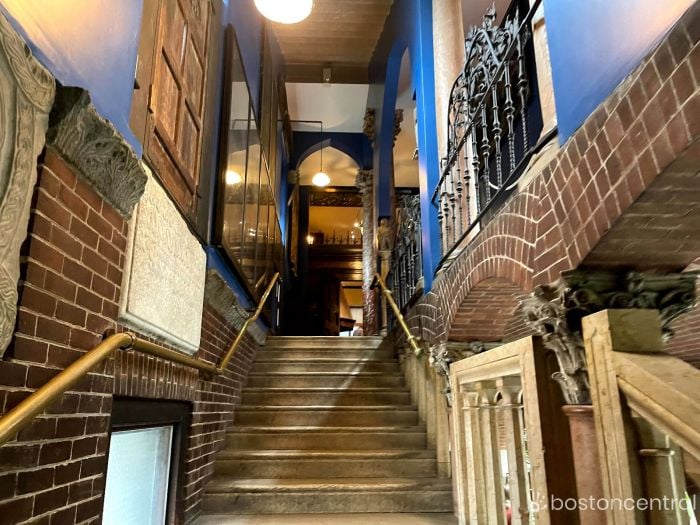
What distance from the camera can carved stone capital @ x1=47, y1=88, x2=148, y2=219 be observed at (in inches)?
53.7

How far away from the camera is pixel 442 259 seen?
3.82 metres

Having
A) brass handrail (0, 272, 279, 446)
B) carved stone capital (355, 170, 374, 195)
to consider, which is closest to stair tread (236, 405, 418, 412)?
brass handrail (0, 272, 279, 446)

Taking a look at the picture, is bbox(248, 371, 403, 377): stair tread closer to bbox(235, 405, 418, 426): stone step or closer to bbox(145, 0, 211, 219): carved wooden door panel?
bbox(235, 405, 418, 426): stone step

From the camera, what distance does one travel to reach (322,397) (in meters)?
4.59

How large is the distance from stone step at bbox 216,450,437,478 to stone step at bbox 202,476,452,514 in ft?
0.73

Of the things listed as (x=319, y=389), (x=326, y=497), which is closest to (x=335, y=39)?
(x=319, y=389)

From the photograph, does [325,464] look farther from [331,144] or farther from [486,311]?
[331,144]

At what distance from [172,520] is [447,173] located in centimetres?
296

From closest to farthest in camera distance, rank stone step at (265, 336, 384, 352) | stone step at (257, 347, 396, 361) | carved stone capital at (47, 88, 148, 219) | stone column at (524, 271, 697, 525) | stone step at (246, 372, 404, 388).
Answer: carved stone capital at (47, 88, 148, 219) → stone column at (524, 271, 697, 525) → stone step at (246, 372, 404, 388) → stone step at (257, 347, 396, 361) → stone step at (265, 336, 384, 352)

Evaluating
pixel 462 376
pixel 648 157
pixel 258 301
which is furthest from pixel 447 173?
pixel 648 157

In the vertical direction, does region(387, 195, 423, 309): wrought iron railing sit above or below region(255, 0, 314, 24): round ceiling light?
below

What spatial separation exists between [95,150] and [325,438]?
308 cm

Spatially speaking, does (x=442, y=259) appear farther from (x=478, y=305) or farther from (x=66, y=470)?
(x=66, y=470)

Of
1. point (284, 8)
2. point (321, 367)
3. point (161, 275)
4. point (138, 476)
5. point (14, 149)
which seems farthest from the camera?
point (321, 367)
